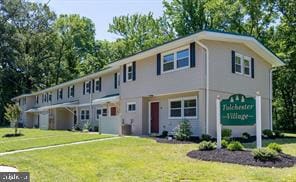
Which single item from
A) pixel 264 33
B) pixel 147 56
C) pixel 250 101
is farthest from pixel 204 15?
pixel 250 101

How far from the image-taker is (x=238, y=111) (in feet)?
46.3

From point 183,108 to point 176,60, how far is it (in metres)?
2.79

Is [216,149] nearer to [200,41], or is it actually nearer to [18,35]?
[200,41]

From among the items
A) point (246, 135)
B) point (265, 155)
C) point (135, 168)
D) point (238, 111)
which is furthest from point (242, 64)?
point (135, 168)

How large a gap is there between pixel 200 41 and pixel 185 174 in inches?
443

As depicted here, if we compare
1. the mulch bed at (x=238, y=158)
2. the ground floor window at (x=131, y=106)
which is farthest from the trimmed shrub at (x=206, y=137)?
the ground floor window at (x=131, y=106)

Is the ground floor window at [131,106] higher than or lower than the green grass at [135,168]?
higher

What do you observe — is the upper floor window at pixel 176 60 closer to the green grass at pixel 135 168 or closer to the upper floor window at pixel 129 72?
the upper floor window at pixel 129 72

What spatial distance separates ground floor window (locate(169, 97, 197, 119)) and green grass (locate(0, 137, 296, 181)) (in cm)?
636

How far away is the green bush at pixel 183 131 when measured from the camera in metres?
Answer: 18.3

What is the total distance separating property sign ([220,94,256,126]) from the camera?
45.3 ft

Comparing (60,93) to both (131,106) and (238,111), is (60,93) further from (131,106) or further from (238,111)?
(238,111)

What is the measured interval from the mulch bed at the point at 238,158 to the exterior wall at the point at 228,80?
604cm

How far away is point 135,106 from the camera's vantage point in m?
24.4
